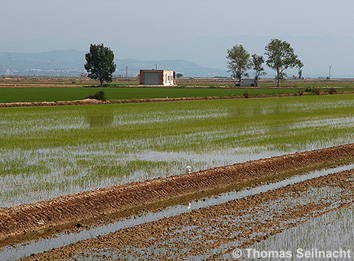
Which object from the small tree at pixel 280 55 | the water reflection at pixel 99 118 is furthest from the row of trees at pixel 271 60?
the water reflection at pixel 99 118

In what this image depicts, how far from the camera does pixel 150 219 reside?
33.0 feet

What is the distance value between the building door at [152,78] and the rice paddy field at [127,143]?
62.8 m

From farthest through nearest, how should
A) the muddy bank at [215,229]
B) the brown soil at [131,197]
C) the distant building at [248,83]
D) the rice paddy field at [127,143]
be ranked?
1. the distant building at [248,83]
2. the rice paddy field at [127,143]
3. the brown soil at [131,197]
4. the muddy bank at [215,229]

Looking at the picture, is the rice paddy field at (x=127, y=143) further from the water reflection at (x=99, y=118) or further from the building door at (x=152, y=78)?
the building door at (x=152, y=78)

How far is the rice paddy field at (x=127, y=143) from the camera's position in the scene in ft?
43.3

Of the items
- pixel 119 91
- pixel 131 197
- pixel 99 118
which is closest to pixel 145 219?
pixel 131 197

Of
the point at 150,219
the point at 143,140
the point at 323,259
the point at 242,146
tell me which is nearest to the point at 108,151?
the point at 143,140

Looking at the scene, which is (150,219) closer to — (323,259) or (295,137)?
(323,259)

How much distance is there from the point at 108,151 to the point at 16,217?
8.09 m

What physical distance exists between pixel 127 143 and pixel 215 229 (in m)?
10.5

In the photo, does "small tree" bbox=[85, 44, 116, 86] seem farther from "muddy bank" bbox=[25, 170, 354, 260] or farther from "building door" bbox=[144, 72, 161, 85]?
"muddy bank" bbox=[25, 170, 354, 260]

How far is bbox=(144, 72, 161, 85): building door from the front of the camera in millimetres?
96312

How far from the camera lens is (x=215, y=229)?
9258mm

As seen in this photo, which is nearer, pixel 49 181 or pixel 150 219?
pixel 150 219
